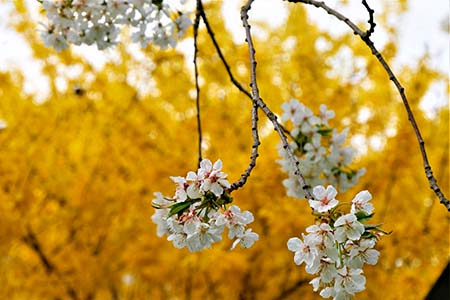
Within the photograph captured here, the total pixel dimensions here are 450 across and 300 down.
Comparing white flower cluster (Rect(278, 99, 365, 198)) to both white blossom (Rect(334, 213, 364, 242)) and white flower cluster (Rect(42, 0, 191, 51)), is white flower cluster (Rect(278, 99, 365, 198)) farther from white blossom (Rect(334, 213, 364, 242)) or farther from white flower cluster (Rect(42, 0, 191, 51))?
white blossom (Rect(334, 213, 364, 242))

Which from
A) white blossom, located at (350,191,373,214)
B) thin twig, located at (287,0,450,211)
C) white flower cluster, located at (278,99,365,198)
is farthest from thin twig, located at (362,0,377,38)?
white flower cluster, located at (278,99,365,198)

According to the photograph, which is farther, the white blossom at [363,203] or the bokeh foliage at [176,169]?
the bokeh foliage at [176,169]

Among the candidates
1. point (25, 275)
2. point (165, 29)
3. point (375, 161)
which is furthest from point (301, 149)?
point (25, 275)

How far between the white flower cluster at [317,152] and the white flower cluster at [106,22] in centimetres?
51

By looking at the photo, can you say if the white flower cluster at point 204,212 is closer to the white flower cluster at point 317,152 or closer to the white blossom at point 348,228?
the white blossom at point 348,228

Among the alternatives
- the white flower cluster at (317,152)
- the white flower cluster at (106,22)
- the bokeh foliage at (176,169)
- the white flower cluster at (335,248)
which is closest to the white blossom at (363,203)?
the white flower cluster at (335,248)

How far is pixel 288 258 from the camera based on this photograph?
4023 mm

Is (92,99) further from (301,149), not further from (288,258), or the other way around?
(301,149)

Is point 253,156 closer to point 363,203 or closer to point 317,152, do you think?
point 363,203

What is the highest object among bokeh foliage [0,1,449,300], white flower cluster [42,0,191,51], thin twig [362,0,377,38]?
bokeh foliage [0,1,449,300]

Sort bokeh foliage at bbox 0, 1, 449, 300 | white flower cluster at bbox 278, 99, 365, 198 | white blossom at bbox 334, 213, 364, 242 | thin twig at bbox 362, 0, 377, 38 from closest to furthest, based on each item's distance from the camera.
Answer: white blossom at bbox 334, 213, 364, 242 < thin twig at bbox 362, 0, 377, 38 < white flower cluster at bbox 278, 99, 365, 198 < bokeh foliage at bbox 0, 1, 449, 300

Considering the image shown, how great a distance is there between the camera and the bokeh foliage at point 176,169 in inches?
147

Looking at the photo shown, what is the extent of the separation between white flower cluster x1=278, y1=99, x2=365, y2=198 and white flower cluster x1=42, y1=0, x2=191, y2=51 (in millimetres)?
510

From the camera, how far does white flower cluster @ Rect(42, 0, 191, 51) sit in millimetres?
2004
